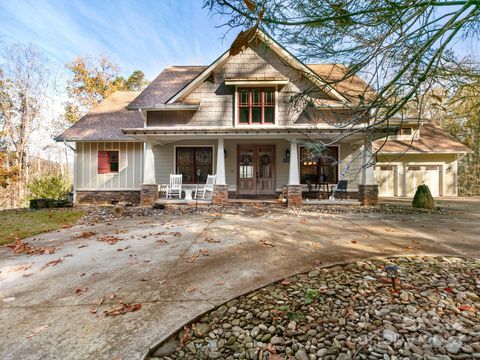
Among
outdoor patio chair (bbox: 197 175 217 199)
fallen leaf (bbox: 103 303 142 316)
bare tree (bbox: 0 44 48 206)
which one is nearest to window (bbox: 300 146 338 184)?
outdoor patio chair (bbox: 197 175 217 199)

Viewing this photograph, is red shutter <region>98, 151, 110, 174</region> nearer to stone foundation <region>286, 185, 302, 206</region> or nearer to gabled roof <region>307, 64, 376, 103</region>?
stone foundation <region>286, 185, 302, 206</region>

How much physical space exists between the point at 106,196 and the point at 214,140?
19.6 feet

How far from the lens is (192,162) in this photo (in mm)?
12078

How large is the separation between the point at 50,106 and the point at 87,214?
15718 millimetres

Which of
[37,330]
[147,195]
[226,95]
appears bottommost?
[37,330]

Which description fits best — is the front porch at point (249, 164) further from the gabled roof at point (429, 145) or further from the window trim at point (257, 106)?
the gabled roof at point (429, 145)

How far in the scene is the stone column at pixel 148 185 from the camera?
33.0 ft

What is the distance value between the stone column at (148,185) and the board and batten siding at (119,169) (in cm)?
201

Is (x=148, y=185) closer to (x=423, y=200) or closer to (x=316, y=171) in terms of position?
(x=316, y=171)

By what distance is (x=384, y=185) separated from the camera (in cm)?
1561

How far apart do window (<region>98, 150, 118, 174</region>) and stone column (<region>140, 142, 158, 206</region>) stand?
9.67 ft

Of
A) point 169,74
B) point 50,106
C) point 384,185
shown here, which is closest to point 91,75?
point 50,106

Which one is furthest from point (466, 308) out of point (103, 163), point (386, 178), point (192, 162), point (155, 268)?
point (386, 178)

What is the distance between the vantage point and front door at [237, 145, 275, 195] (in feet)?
39.0
